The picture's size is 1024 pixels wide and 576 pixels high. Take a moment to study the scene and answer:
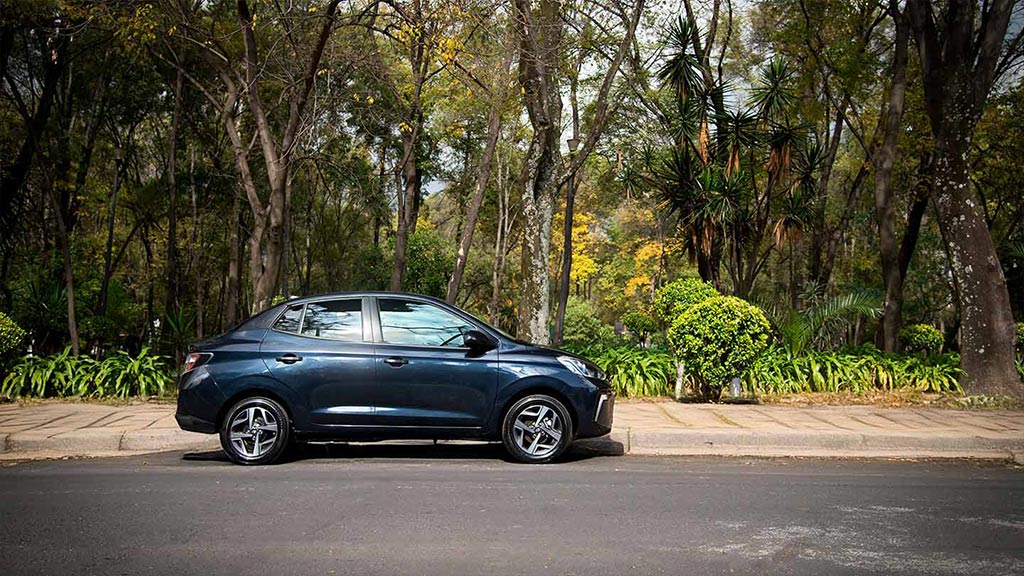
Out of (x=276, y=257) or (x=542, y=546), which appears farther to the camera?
(x=276, y=257)

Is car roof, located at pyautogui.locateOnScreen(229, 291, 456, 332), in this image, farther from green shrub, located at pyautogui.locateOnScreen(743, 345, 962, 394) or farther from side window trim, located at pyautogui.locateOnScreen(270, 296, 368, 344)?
green shrub, located at pyautogui.locateOnScreen(743, 345, 962, 394)

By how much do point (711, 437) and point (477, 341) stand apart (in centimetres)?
309

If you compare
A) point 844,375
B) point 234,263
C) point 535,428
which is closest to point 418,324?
point 535,428

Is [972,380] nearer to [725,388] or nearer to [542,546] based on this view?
[725,388]

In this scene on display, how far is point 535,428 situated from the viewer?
808 centimetres

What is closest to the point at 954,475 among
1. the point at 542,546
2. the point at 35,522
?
the point at 542,546

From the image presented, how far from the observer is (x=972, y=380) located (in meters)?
12.8

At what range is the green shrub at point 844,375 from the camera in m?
13.8

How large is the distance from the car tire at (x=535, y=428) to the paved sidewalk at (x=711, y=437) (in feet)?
3.77

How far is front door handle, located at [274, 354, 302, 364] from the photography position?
26.0 feet

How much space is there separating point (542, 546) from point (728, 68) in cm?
2603

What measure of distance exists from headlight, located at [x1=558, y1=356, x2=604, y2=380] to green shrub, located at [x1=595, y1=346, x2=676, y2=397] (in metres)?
4.80

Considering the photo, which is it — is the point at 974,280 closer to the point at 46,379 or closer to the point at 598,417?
the point at 598,417

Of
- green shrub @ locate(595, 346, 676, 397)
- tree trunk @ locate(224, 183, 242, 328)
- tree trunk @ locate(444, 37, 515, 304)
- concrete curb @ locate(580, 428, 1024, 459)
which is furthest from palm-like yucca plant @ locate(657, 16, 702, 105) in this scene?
tree trunk @ locate(224, 183, 242, 328)
